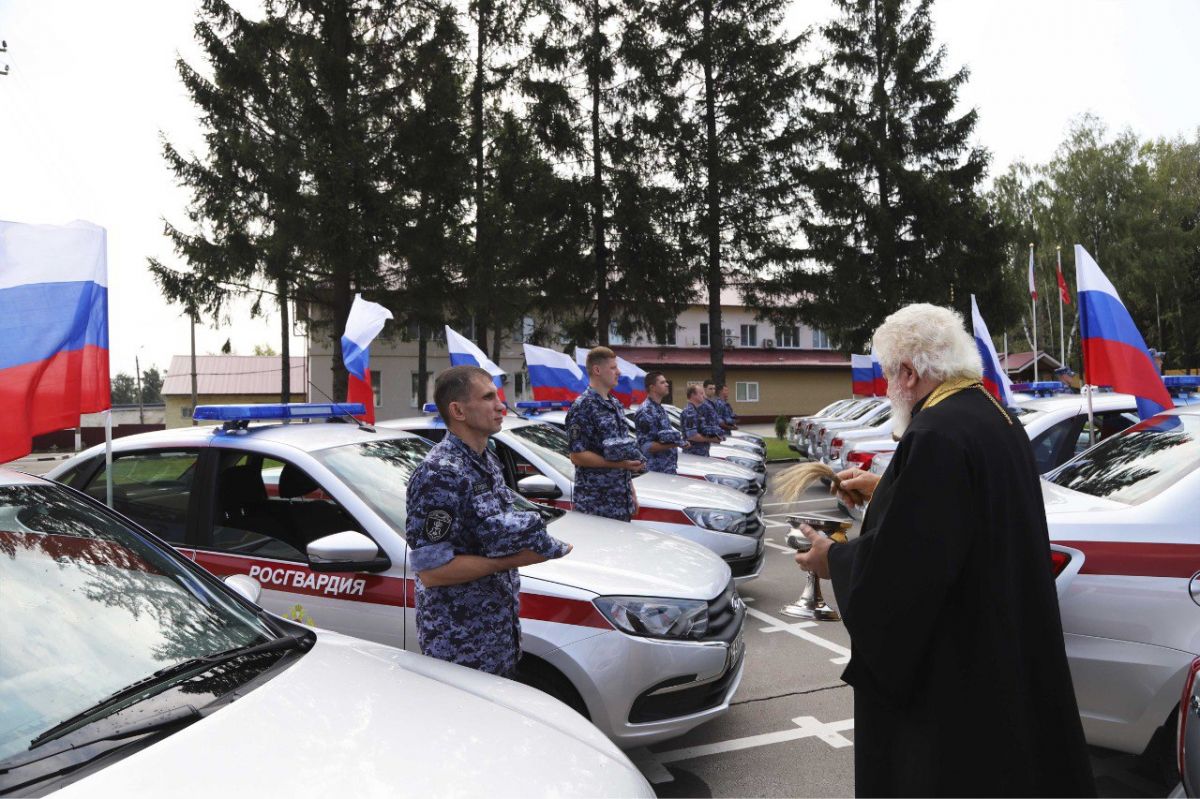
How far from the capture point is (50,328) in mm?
3994

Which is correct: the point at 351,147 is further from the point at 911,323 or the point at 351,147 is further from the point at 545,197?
the point at 911,323

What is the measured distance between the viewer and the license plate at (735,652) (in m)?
3.79

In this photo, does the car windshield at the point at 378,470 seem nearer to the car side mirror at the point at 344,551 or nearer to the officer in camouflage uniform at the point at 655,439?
the car side mirror at the point at 344,551

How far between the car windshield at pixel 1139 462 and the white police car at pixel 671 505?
2470mm

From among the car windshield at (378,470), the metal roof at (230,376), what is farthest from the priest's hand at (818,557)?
the metal roof at (230,376)

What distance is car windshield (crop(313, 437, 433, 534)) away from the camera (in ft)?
12.5

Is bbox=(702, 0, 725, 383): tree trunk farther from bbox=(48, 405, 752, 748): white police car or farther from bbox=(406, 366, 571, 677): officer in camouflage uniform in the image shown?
bbox=(406, 366, 571, 677): officer in camouflage uniform

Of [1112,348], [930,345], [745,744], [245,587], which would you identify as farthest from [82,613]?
[1112,348]

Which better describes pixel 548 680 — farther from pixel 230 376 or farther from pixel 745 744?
pixel 230 376

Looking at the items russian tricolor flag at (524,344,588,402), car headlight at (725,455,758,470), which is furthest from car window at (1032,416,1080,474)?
russian tricolor flag at (524,344,588,402)

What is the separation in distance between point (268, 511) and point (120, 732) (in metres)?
2.71

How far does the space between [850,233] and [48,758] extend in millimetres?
26536

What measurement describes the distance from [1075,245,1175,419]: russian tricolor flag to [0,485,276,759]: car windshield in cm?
554

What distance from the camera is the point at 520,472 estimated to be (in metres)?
6.40
